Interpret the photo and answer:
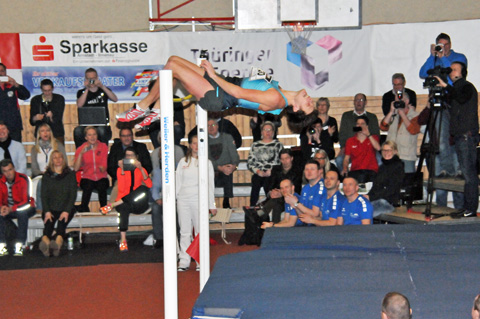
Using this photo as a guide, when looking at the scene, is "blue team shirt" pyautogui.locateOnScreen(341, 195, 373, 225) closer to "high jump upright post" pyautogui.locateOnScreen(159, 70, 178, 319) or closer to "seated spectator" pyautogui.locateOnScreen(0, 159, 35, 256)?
"high jump upright post" pyautogui.locateOnScreen(159, 70, 178, 319)

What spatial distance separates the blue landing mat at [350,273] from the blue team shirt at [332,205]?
895mm

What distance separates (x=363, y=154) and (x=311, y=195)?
171cm

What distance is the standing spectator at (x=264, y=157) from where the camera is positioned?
8781 millimetres

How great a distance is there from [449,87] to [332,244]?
9.01ft

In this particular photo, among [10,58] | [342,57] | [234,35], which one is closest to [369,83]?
[342,57]

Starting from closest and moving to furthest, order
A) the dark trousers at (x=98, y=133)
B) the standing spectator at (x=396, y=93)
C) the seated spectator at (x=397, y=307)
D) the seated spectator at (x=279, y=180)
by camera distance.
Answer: the seated spectator at (x=397, y=307) → the seated spectator at (x=279, y=180) → the standing spectator at (x=396, y=93) → the dark trousers at (x=98, y=133)

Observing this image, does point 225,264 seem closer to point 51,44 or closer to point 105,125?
point 105,125

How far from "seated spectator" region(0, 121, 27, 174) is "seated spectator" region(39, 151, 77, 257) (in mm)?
656

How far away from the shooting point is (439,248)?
5.28m

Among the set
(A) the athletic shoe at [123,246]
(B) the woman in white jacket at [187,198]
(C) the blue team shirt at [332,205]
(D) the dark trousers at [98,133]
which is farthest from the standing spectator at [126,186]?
(C) the blue team shirt at [332,205]

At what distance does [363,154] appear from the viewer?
8727mm

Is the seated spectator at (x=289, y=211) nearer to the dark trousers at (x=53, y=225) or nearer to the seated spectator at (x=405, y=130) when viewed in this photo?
the seated spectator at (x=405, y=130)

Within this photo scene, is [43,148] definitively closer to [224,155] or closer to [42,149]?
[42,149]

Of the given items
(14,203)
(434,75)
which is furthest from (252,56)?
(14,203)
